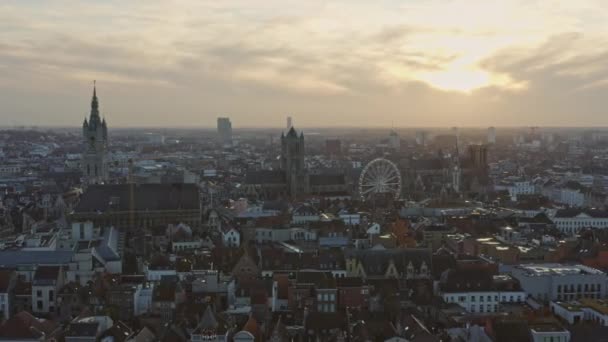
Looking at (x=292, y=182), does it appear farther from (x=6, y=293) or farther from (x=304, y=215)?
(x=6, y=293)

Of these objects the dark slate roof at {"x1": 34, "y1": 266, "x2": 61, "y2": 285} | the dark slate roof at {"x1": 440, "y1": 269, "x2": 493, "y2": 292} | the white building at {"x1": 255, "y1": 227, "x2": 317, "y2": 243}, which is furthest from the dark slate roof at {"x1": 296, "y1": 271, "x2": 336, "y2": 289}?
the white building at {"x1": 255, "y1": 227, "x2": 317, "y2": 243}

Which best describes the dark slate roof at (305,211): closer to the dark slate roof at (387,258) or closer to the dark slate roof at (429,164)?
the dark slate roof at (387,258)

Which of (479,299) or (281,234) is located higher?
(281,234)

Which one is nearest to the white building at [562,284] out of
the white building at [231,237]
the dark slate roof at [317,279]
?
the dark slate roof at [317,279]

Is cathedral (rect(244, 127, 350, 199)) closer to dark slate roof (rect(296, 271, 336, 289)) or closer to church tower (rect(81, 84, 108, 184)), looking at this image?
church tower (rect(81, 84, 108, 184))

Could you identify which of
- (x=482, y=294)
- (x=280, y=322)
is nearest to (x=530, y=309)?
(x=482, y=294)

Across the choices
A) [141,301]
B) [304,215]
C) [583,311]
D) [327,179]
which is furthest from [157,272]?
[327,179]

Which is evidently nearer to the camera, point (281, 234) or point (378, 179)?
point (281, 234)

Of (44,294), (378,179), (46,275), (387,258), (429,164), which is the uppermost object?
(378,179)
